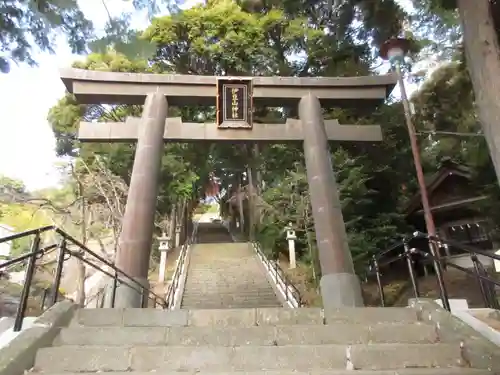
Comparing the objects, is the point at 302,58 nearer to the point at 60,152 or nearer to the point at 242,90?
the point at 242,90

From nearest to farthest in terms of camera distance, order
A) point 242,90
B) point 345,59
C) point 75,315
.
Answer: point 75,315
point 242,90
point 345,59

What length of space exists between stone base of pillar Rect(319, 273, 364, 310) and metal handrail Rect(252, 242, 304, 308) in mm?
3567

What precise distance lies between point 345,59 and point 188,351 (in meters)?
14.3

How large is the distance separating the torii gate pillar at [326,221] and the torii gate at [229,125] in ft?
0.06

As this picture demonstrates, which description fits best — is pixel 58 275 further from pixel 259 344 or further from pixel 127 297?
pixel 127 297

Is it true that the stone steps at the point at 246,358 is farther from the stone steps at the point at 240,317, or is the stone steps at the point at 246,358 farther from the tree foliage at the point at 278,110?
the tree foliage at the point at 278,110

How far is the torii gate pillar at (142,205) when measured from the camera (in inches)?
248

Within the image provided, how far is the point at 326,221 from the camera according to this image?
6.88 metres

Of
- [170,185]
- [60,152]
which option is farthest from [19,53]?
[60,152]

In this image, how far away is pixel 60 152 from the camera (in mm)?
16594

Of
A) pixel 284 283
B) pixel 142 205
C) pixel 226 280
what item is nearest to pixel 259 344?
pixel 142 205

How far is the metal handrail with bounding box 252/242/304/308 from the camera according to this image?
33.4 ft

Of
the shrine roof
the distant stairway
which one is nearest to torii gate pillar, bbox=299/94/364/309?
the shrine roof

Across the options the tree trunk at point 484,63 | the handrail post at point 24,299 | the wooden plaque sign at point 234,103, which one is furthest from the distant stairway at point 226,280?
the handrail post at point 24,299
